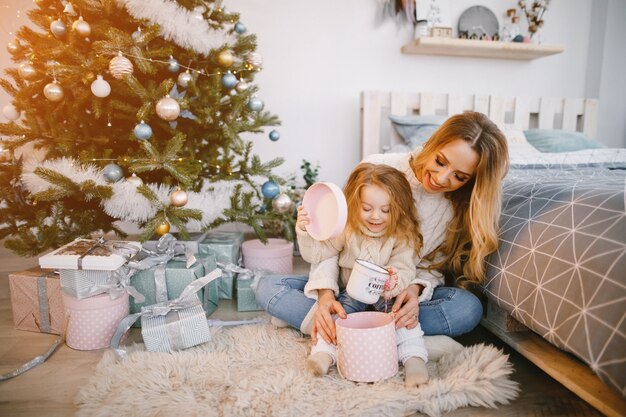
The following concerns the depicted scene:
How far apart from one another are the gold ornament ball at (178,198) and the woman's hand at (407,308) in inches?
31.0

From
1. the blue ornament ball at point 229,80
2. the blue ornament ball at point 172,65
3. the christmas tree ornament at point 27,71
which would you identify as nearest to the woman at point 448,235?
the blue ornament ball at point 229,80

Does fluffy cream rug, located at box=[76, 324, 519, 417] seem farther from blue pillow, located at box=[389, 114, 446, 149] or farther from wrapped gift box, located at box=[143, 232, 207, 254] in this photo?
blue pillow, located at box=[389, 114, 446, 149]

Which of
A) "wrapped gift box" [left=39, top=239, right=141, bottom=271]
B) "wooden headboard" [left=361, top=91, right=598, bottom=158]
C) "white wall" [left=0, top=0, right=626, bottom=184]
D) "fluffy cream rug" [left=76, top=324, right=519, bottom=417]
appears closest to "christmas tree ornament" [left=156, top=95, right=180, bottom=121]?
"wrapped gift box" [left=39, top=239, right=141, bottom=271]

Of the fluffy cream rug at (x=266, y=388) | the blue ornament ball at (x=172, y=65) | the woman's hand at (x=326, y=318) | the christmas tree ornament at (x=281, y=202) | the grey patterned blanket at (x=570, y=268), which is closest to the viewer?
the grey patterned blanket at (x=570, y=268)

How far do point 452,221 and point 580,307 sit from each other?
0.50 metres

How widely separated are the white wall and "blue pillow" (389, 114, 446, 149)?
1.32 ft

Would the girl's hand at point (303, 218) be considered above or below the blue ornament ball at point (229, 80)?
below

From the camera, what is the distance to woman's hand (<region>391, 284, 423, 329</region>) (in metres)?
1.05

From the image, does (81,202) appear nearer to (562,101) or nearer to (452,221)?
(452,221)

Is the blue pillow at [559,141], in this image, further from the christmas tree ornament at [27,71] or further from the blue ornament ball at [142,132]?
the christmas tree ornament at [27,71]

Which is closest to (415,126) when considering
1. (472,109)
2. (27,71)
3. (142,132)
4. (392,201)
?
(472,109)

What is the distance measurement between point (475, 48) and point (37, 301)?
2.60m

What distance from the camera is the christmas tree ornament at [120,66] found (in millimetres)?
1311

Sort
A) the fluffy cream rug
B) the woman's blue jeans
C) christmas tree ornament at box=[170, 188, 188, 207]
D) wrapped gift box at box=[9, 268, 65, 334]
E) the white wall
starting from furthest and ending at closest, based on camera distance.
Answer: the white wall
christmas tree ornament at box=[170, 188, 188, 207]
wrapped gift box at box=[9, 268, 65, 334]
the woman's blue jeans
the fluffy cream rug
